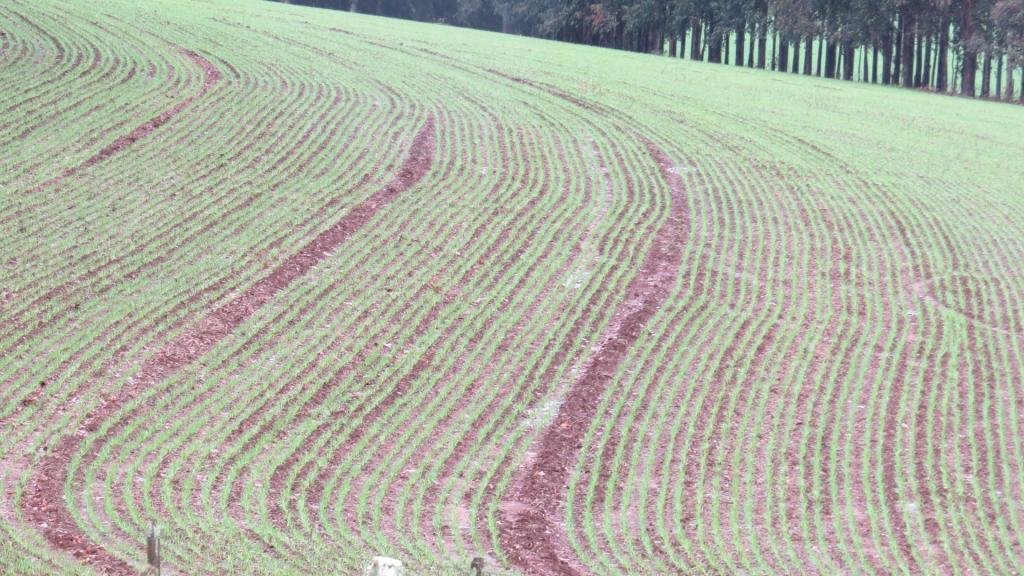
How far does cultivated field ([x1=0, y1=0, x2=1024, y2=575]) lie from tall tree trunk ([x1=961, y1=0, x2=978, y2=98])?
3196cm

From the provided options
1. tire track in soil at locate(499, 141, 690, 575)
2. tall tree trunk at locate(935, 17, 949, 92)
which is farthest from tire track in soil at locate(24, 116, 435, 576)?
tall tree trunk at locate(935, 17, 949, 92)

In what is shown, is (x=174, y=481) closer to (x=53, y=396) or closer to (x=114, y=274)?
(x=53, y=396)

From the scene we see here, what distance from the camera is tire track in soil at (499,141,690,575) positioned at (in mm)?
14102

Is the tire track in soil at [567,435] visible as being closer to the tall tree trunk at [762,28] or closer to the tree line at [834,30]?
the tree line at [834,30]

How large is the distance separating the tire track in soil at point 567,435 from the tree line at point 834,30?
4812 centimetres

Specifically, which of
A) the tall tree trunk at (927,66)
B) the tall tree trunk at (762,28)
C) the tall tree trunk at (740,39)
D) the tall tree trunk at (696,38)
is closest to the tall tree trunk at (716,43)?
the tall tree trunk at (696,38)

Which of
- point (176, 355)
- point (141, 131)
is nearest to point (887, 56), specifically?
point (141, 131)

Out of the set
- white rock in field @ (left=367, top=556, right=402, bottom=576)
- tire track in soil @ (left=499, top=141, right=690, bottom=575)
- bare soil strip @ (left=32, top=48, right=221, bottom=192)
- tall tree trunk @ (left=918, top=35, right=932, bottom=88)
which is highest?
tall tree trunk @ (left=918, top=35, right=932, bottom=88)

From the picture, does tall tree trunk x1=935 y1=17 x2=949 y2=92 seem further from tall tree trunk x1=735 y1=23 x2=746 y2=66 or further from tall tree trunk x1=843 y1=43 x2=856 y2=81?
tall tree trunk x1=735 y1=23 x2=746 y2=66

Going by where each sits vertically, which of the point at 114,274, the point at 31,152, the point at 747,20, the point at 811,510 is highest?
the point at 747,20

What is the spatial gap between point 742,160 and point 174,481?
25.7 meters

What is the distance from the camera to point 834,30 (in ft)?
248

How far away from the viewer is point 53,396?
16.8 meters

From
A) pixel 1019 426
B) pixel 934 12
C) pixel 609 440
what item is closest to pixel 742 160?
pixel 1019 426
